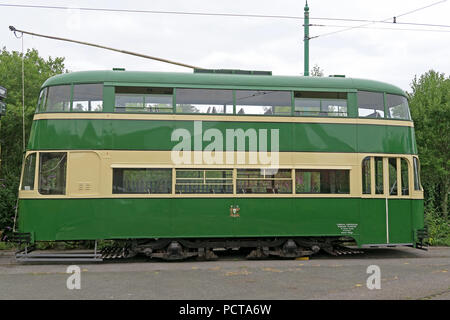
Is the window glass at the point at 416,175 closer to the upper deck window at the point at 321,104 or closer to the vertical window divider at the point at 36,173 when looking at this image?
the upper deck window at the point at 321,104

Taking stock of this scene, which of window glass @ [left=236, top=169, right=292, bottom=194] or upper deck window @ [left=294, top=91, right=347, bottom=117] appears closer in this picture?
window glass @ [left=236, top=169, right=292, bottom=194]

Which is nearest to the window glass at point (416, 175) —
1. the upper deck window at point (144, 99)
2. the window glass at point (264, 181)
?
the window glass at point (264, 181)

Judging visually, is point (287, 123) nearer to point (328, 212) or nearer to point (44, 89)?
point (328, 212)

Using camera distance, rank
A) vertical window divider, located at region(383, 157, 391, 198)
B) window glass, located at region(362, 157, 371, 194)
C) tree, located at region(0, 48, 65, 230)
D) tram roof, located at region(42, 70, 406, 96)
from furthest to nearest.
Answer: tree, located at region(0, 48, 65, 230)
vertical window divider, located at region(383, 157, 391, 198)
window glass, located at region(362, 157, 371, 194)
tram roof, located at region(42, 70, 406, 96)

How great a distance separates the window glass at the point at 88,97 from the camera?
33.2ft

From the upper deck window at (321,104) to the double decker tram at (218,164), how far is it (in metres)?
0.03

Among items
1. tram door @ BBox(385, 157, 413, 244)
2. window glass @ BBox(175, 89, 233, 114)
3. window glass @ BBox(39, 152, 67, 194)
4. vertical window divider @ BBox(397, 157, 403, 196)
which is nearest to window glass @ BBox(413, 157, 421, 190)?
tram door @ BBox(385, 157, 413, 244)

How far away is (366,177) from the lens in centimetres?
1090

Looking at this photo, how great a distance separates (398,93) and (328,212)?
3729 millimetres

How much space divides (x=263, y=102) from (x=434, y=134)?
8109 mm

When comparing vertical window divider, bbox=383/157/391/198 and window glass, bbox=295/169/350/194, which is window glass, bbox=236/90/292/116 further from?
vertical window divider, bbox=383/157/391/198

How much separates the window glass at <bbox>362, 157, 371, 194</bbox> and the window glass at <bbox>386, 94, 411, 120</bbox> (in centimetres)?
140

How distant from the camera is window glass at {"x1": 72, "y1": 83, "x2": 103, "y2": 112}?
1011 cm

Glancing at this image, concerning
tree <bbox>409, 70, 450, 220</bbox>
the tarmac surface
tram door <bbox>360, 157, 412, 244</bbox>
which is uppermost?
tree <bbox>409, 70, 450, 220</bbox>
